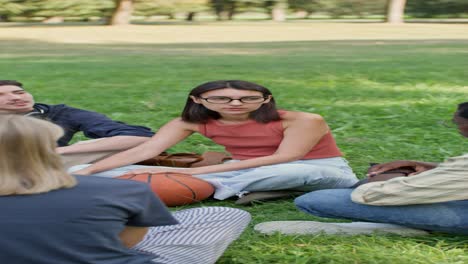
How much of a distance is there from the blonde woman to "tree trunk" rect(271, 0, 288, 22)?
4861cm

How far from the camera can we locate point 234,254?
3926 millimetres

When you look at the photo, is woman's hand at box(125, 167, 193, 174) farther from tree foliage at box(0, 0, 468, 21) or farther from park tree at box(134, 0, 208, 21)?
park tree at box(134, 0, 208, 21)

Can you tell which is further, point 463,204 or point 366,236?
point 366,236

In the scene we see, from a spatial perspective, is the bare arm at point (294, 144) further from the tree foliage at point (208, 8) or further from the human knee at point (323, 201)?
the tree foliage at point (208, 8)

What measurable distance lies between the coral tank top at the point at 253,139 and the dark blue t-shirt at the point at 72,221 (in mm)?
2557

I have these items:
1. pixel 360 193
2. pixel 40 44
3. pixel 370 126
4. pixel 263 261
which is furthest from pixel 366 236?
pixel 40 44

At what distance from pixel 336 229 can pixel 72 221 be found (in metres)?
1.91

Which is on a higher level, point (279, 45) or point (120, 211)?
point (120, 211)

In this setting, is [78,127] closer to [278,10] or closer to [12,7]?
[12,7]

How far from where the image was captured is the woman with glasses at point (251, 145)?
16.9ft

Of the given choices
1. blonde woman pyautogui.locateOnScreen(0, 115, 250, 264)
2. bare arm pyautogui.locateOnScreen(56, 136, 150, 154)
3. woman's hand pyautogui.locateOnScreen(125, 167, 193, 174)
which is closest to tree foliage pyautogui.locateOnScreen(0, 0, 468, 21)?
bare arm pyautogui.locateOnScreen(56, 136, 150, 154)

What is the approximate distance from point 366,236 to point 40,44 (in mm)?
23752

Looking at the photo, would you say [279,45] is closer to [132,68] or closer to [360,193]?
[132,68]

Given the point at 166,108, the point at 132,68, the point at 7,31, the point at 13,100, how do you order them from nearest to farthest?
the point at 13,100 < the point at 166,108 < the point at 132,68 < the point at 7,31
